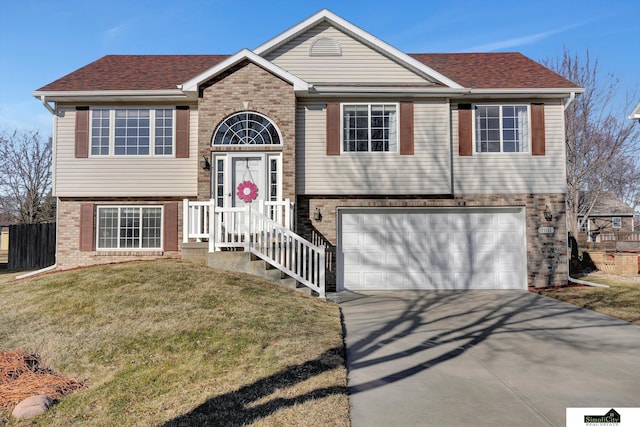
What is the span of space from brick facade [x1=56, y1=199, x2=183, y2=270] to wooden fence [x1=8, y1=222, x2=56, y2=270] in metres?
6.15

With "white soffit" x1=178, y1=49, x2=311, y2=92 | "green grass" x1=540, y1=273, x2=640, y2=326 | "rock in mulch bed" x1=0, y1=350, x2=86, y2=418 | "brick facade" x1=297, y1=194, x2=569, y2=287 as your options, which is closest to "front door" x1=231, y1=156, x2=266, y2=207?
"brick facade" x1=297, y1=194, x2=569, y2=287

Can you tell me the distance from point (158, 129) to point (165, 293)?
633 cm

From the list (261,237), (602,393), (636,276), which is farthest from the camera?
(636,276)

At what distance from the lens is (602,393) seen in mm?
4586

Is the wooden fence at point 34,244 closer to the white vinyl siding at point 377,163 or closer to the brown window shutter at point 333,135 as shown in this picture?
the white vinyl siding at point 377,163

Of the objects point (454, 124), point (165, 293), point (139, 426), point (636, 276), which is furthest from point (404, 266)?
point (139, 426)

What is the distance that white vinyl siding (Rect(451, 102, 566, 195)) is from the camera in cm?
1242

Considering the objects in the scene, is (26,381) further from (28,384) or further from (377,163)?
(377,163)

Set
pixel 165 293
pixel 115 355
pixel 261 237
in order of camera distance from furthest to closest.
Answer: pixel 261 237
pixel 165 293
pixel 115 355

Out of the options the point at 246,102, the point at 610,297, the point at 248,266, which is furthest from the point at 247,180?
the point at 610,297

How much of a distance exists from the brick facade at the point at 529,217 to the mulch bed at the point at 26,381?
7.47 metres

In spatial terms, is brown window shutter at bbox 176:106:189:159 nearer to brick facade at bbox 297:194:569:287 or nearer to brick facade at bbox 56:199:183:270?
brick facade at bbox 56:199:183:270

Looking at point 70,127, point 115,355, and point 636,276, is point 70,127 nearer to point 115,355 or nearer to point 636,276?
point 115,355

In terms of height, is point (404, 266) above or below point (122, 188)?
below
